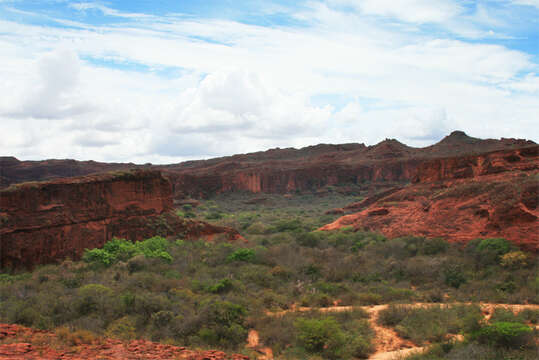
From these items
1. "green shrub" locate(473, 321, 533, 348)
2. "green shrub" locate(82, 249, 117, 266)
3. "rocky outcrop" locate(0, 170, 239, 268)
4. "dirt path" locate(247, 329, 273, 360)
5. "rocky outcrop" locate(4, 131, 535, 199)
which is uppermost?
"rocky outcrop" locate(4, 131, 535, 199)

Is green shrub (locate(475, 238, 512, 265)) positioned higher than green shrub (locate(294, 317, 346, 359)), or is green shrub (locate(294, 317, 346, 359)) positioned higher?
green shrub (locate(475, 238, 512, 265))

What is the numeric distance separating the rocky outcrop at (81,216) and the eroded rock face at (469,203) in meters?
10.5

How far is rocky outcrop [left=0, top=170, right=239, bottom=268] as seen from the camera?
14344 millimetres

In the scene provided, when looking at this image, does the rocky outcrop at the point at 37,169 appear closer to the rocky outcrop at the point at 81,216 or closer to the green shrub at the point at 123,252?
the rocky outcrop at the point at 81,216

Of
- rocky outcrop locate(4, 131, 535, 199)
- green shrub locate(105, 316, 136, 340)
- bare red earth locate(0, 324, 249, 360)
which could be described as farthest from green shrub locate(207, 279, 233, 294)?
rocky outcrop locate(4, 131, 535, 199)

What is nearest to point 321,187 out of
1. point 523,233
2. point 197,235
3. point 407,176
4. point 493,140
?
point 407,176

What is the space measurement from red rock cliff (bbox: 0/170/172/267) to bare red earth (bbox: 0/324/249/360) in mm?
7723

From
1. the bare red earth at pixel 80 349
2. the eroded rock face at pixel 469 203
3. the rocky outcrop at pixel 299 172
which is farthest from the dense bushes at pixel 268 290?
the rocky outcrop at pixel 299 172

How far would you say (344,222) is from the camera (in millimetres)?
27656

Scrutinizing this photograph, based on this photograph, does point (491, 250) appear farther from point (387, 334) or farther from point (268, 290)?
point (268, 290)

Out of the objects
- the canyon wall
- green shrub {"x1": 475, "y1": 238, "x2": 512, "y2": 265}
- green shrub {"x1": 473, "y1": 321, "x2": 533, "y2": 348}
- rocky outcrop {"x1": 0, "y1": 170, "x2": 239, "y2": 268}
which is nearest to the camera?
green shrub {"x1": 473, "y1": 321, "x2": 533, "y2": 348}

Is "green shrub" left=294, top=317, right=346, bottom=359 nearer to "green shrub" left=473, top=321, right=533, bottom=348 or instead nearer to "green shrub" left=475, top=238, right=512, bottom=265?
"green shrub" left=473, top=321, right=533, bottom=348

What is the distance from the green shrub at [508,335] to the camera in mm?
7391

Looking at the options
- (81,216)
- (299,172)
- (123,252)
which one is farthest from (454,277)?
(299,172)
